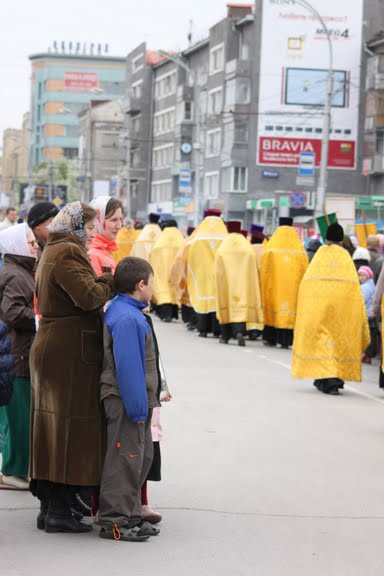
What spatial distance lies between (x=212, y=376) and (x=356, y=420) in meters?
3.86

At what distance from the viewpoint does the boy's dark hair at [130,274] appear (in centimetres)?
710

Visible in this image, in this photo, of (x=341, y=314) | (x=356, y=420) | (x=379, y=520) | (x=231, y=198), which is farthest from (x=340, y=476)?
(x=231, y=198)

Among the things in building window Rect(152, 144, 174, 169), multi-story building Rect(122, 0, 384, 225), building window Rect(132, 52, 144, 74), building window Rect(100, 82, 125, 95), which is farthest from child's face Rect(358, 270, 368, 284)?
building window Rect(100, 82, 125, 95)

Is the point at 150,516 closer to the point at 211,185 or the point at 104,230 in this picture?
the point at 104,230

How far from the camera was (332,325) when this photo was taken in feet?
48.9

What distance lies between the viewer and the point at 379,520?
789 cm

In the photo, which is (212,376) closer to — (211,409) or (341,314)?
(341,314)

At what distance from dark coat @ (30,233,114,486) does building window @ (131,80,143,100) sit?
101682 millimetres

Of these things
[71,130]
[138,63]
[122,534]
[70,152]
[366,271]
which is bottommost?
[122,534]

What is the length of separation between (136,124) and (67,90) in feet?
240

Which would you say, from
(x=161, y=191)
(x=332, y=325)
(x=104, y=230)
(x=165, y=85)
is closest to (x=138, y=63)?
(x=165, y=85)

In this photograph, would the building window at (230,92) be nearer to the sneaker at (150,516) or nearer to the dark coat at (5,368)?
the sneaker at (150,516)

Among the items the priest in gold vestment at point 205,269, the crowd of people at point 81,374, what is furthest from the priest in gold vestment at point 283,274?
the crowd of people at point 81,374

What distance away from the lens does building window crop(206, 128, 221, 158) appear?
277 feet
